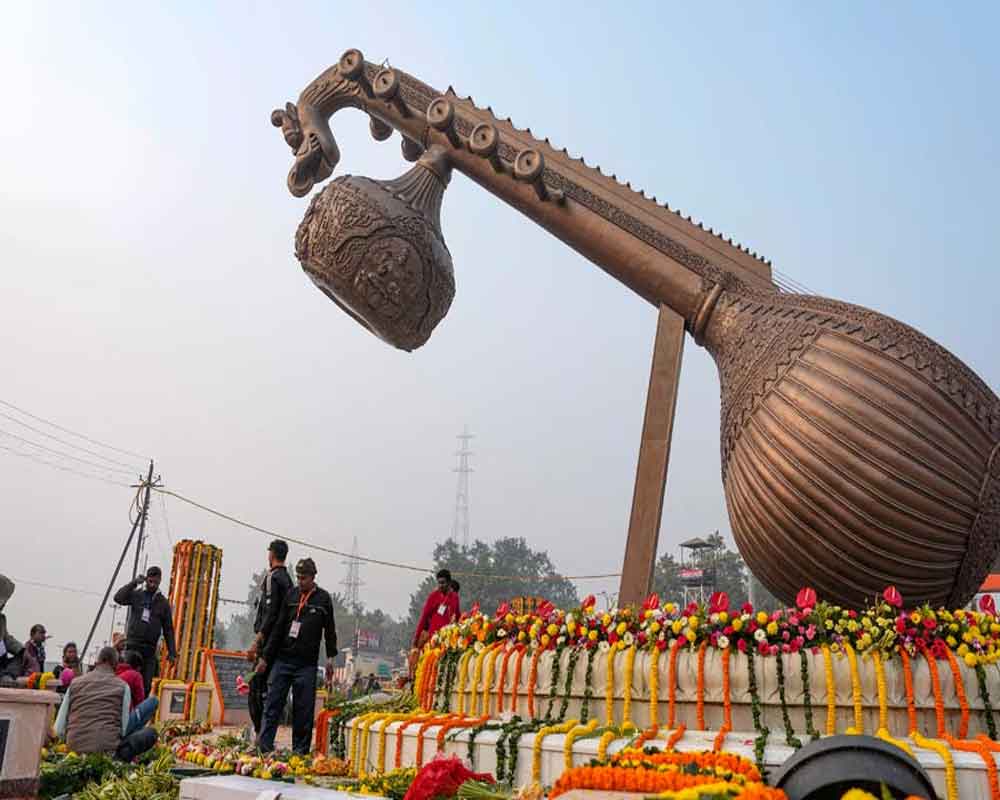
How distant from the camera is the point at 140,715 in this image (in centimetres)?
692

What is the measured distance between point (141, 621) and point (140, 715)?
6.33 feet

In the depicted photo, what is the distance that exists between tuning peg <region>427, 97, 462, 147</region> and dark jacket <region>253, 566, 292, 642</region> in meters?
4.50

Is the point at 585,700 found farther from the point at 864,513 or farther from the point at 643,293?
the point at 643,293

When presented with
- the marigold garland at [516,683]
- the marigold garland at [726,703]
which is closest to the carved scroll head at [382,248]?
the marigold garland at [516,683]

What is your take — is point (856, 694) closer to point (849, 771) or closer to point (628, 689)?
point (628, 689)

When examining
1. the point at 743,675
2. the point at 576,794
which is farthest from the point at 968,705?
the point at 576,794

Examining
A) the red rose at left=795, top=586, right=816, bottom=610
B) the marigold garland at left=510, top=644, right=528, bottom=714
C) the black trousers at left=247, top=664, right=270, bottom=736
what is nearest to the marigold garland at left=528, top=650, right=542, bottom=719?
the marigold garland at left=510, top=644, right=528, bottom=714

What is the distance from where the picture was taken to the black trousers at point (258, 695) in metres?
7.10

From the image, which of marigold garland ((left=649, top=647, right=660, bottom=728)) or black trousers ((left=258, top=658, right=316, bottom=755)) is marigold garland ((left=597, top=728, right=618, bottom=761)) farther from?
black trousers ((left=258, top=658, right=316, bottom=755))

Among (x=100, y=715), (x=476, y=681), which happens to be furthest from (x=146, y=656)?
(x=476, y=681)

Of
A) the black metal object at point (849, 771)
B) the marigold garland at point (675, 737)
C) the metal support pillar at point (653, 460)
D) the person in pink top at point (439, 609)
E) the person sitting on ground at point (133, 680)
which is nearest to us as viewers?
the black metal object at point (849, 771)

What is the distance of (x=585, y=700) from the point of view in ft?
18.4

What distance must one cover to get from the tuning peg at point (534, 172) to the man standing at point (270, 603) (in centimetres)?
400

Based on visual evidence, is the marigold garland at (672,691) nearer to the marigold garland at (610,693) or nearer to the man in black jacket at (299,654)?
the marigold garland at (610,693)
